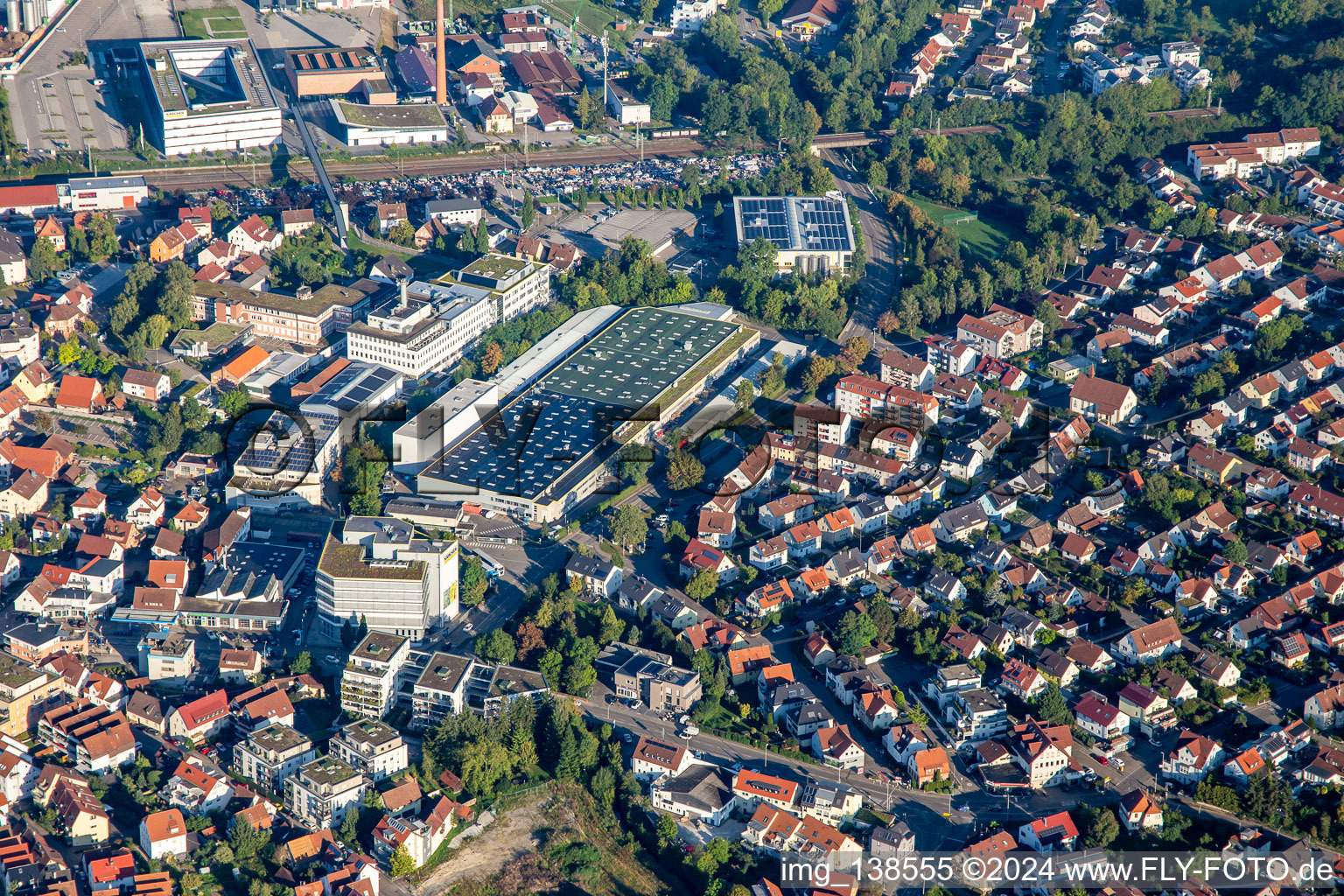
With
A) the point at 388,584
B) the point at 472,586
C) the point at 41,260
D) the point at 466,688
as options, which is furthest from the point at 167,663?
the point at 41,260

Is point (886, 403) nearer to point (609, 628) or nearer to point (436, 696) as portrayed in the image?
point (609, 628)

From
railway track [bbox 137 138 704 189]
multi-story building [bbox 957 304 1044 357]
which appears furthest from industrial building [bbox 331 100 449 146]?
multi-story building [bbox 957 304 1044 357]

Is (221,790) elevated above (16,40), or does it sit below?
below

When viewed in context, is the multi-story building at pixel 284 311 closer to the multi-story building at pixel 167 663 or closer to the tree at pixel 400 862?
the multi-story building at pixel 167 663

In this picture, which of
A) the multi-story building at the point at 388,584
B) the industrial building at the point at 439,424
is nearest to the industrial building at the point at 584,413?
the industrial building at the point at 439,424

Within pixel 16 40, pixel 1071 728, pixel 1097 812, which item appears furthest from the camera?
pixel 16 40

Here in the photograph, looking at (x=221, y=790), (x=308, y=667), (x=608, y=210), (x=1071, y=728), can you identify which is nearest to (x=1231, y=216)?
(x=608, y=210)

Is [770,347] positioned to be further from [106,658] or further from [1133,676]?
[106,658]
